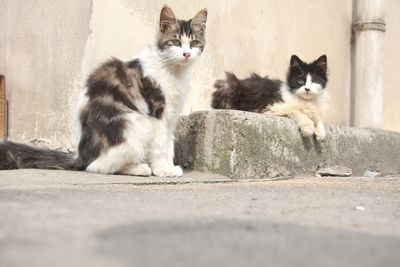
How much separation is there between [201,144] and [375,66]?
419cm

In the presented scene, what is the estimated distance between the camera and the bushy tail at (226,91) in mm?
5871

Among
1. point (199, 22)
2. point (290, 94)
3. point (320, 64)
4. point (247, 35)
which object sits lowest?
point (290, 94)

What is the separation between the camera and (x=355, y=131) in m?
6.33

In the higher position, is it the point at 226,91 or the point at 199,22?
the point at 199,22

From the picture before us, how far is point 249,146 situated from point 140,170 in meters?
1.06

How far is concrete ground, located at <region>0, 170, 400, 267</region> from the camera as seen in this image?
1573 mm

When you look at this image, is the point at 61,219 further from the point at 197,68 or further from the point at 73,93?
the point at 197,68

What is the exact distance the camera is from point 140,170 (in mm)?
4336

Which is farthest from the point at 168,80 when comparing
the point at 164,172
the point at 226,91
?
the point at 226,91

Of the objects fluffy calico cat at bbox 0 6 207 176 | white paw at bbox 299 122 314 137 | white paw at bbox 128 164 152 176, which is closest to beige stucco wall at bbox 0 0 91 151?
fluffy calico cat at bbox 0 6 207 176

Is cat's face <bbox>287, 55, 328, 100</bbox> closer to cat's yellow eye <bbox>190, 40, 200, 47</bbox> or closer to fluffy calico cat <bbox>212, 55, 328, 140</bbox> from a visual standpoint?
fluffy calico cat <bbox>212, 55, 328, 140</bbox>

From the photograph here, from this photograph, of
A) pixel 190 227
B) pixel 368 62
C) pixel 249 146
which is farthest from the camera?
pixel 368 62

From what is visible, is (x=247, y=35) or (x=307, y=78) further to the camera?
(x=247, y=35)

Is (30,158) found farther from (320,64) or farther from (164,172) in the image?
(320,64)
